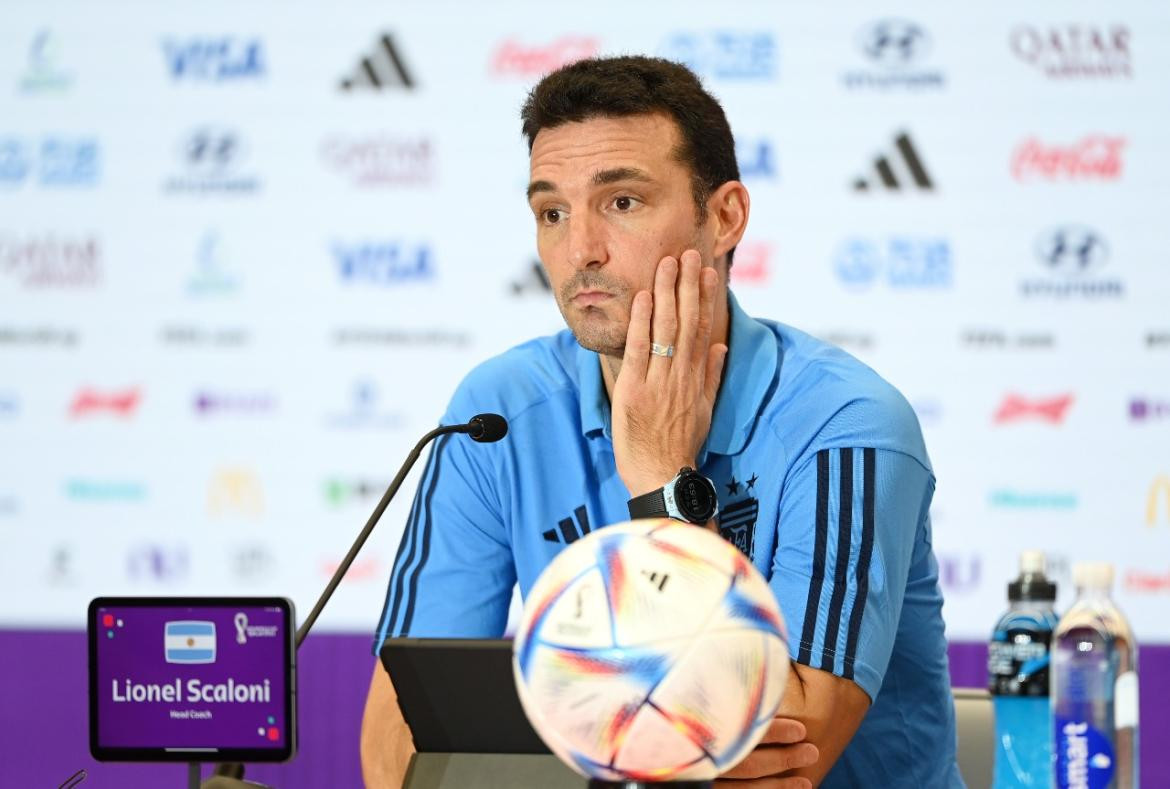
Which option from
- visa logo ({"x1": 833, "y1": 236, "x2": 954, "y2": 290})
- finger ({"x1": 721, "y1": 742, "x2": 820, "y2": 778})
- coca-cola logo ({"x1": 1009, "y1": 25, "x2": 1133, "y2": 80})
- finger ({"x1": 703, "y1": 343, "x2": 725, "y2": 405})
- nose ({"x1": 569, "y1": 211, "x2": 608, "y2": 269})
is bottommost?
finger ({"x1": 721, "y1": 742, "x2": 820, "y2": 778})

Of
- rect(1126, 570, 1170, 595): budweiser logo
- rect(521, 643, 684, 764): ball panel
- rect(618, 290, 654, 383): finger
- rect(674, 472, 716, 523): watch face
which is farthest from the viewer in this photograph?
rect(1126, 570, 1170, 595): budweiser logo

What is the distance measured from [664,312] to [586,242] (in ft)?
0.39

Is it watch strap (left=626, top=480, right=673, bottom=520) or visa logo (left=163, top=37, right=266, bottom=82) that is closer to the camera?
watch strap (left=626, top=480, right=673, bottom=520)

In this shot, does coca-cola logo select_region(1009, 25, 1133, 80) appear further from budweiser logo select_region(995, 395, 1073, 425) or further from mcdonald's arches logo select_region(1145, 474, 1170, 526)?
mcdonald's arches logo select_region(1145, 474, 1170, 526)

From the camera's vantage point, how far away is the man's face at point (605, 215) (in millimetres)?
1710

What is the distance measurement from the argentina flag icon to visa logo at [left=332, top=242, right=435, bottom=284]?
8.15 ft

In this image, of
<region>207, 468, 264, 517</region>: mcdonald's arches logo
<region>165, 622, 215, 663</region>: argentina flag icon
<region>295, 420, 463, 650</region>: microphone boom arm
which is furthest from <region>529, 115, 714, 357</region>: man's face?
<region>207, 468, 264, 517</region>: mcdonald's arches logo

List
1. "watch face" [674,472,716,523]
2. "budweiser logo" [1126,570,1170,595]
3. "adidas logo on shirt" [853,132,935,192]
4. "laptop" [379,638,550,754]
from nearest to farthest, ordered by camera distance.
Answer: "laptop" [379,638,550,754] → "watch face" [674,472,716,523] → "budweiser logo" [1126,570,1170,595] → "adidas logo on shirt" [853,132,935,192]

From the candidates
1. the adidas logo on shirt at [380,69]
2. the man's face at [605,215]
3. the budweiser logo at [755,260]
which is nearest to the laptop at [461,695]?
the man's face at [605,215]

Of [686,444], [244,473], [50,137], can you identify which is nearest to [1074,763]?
[686,444]

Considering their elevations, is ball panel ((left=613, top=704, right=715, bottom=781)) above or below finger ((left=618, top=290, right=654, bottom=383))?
below

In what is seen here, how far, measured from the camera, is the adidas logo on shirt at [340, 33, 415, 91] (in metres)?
3.84

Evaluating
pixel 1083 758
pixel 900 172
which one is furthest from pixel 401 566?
pixel 900 172

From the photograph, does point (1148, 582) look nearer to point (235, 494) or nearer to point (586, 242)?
point (235, 494)
